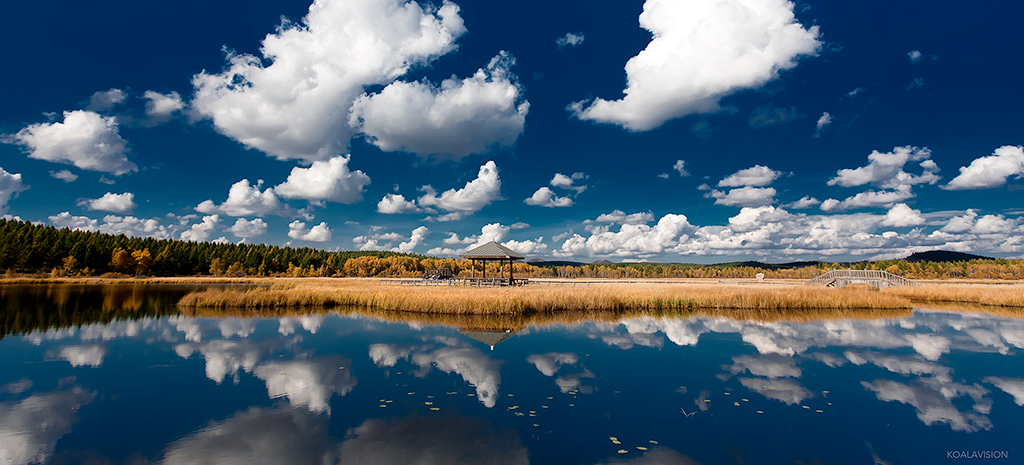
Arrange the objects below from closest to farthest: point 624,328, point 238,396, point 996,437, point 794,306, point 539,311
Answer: point 996,437, point 238,396, point 624,328, point 539,311, point 794,306

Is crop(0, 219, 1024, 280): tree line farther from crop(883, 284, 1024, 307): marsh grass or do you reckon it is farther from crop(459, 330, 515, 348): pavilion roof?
crop(459, 330, 515, 348): pavilion roof

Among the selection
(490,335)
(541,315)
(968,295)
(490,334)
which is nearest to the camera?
(490,335)

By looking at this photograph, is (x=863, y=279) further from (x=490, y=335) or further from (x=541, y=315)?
(x=490, y=335)

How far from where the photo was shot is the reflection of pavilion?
1516cm

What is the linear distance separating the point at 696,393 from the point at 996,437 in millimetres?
4645

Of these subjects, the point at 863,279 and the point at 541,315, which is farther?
the point at 863,279

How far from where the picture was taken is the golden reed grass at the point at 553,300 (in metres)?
22.8

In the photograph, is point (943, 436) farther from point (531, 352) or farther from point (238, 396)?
point (238, 396)

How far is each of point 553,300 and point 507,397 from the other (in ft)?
50.1

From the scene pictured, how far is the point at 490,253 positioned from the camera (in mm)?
30484

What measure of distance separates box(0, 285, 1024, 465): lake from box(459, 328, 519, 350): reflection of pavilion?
110mm

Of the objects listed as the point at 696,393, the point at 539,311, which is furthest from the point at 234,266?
the point at 696,393

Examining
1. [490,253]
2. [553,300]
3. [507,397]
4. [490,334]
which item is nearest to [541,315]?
[553,300]

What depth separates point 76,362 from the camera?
1177 centimetres
